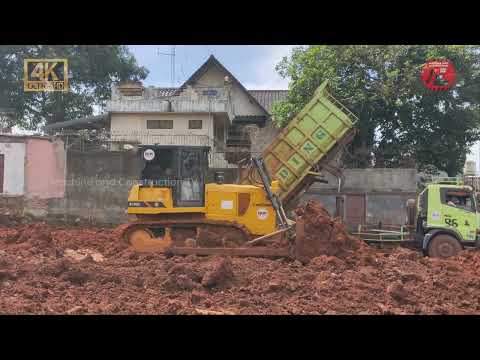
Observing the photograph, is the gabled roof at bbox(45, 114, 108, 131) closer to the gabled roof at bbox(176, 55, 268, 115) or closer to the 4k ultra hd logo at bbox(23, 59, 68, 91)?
the 4k ultra hd logo at bbox(23, 59, 68, 91)

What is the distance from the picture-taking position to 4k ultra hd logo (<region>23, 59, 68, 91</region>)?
19.0 m

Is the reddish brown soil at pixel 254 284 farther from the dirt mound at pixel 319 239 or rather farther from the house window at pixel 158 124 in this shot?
the house window at pixel 158 124

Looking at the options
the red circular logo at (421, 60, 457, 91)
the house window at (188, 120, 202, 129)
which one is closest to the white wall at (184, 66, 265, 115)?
the house window at (188, 120, 202, 129)

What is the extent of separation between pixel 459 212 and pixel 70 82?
21.3 meters

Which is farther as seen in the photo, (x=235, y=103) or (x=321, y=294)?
(x=235, y=103)

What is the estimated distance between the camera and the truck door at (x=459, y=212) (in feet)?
32.1

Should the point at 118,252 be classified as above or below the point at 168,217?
below

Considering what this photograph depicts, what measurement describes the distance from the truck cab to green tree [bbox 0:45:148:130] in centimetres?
1954

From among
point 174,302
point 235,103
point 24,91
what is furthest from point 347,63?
point 24,91

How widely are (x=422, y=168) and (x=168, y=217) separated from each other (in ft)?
44.4

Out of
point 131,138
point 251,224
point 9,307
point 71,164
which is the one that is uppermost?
point 131,138

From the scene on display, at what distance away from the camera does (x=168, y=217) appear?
376 inches

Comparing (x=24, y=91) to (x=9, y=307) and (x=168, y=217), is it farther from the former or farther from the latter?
(x=9, y=307)

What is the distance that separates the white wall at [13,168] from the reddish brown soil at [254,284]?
21.4 feet
